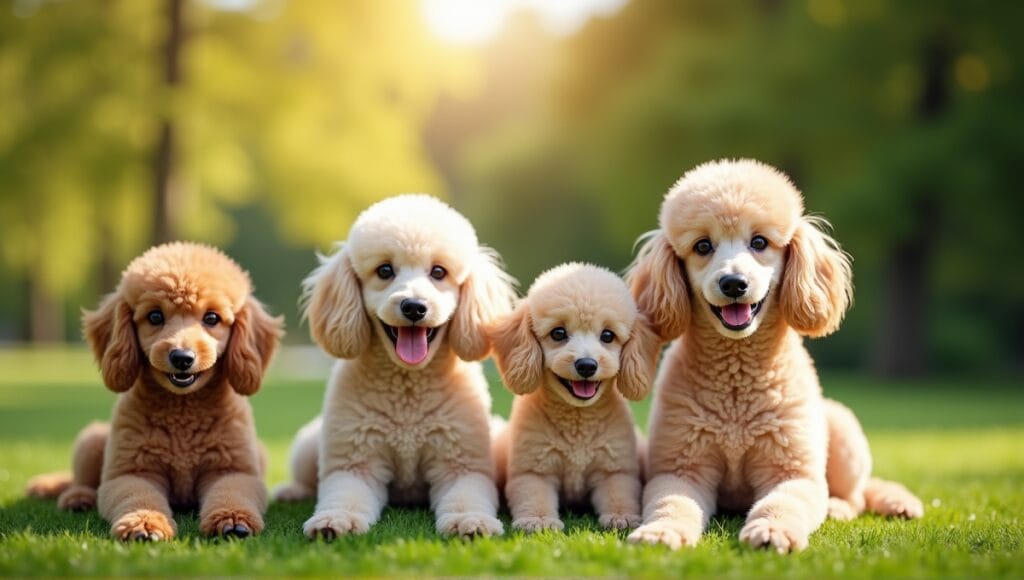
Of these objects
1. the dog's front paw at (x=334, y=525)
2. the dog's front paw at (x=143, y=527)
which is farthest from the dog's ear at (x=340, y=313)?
the dog's front paw at (x=143, y=527)

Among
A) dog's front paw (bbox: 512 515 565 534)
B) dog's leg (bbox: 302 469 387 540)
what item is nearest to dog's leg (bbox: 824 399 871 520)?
dog's front paw (bbox: 512 515 565 534)

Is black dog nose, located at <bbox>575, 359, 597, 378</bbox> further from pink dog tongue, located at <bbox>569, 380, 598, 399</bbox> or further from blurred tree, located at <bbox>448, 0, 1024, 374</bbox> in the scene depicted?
blurred tree, located at <bbox>448, 0, 1024, 374</bbox>

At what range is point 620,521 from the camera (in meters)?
3.87

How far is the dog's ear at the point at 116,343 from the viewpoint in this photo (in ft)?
13.4

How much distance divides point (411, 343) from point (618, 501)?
1.12m

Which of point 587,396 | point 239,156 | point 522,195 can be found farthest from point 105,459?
point 522,195

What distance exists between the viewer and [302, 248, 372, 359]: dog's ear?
A: 410cm

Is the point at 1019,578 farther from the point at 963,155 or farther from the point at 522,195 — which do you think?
the point at 522,195

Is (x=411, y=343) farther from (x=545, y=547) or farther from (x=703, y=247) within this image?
(x=703, y=247)

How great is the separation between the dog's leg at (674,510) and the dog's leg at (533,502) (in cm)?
39

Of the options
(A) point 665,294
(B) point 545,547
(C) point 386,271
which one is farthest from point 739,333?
(C) point 386,271

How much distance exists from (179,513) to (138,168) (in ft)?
34.0

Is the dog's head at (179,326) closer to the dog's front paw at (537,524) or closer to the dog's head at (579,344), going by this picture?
the dog's head at (579,344)

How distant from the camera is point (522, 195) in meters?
Result: 24.6
